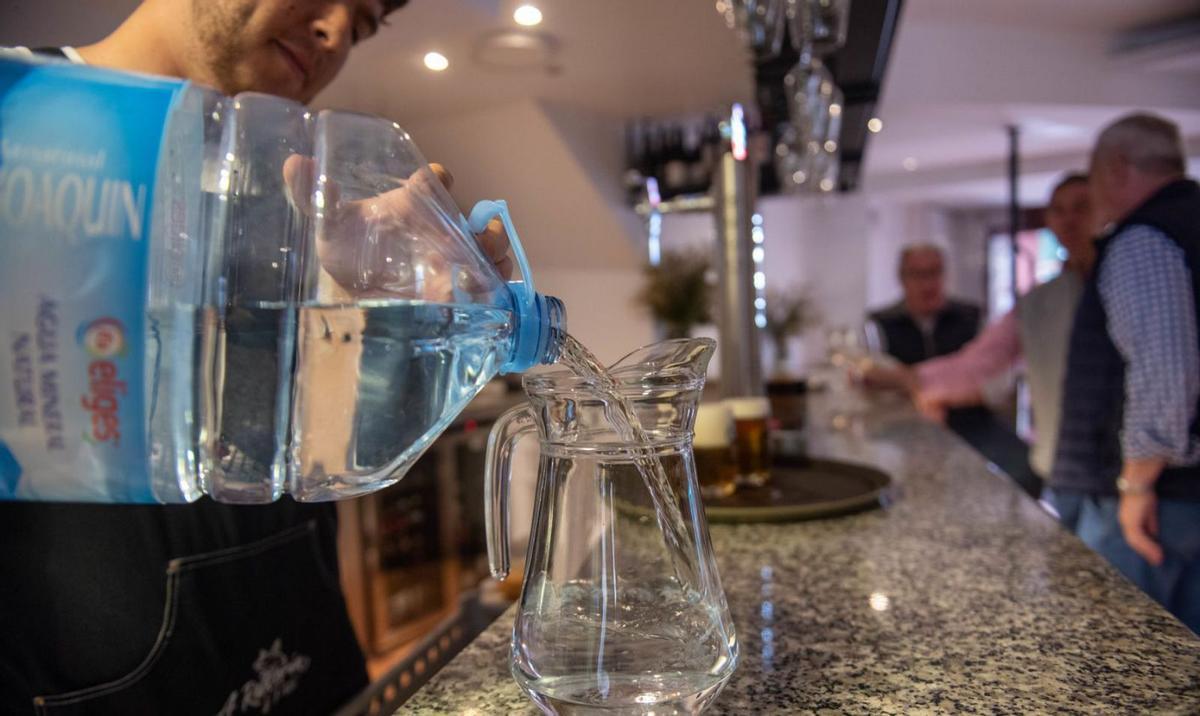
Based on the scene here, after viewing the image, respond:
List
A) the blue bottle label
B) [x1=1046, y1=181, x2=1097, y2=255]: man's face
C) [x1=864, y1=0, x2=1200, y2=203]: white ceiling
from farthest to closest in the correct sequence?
1. [x1=864, y1=0, x2=1200, y2=203]: white ceiling
2. [x1=1046, y1=181, x2=1097, y2=255]: man's face
3. the blue bottle label

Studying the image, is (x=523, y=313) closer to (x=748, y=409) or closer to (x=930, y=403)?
(x=748, y=409)

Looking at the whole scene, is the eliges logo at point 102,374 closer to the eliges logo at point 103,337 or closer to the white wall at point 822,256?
the eliges logo at point 103,337

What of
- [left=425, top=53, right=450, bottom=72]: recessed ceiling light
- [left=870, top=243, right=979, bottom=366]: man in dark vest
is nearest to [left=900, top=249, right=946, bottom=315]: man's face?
[left=870, top=243, right=979, bottom=366]: man in dark vest

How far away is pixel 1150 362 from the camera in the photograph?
5.53 feet

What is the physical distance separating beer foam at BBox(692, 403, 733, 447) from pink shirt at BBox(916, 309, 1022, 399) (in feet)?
6.44

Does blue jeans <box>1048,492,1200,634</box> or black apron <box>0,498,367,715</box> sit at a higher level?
black apron <box>0,498,367,715</box>

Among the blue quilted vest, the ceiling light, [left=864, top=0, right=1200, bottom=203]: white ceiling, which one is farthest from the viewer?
[left=864, top=0, right=1200, bottom=203]: white ceiling

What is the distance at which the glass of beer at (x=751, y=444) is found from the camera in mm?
1030

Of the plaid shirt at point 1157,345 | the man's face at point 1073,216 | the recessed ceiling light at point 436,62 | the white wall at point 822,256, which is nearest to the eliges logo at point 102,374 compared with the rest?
the recessed ceiling light at point 436,62

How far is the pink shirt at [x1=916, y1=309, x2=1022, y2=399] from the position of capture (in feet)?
8.80

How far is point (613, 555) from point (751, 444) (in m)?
A: 0.65

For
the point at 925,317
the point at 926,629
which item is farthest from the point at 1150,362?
the point at 925,317

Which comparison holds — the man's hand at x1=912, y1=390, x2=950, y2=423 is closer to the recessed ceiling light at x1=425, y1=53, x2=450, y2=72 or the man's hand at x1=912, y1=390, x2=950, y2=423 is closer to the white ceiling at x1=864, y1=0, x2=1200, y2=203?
the recessed ceiling light at x1=425, y1=53, x2=450, y2=72

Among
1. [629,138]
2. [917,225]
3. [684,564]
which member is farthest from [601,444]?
[917,225]
